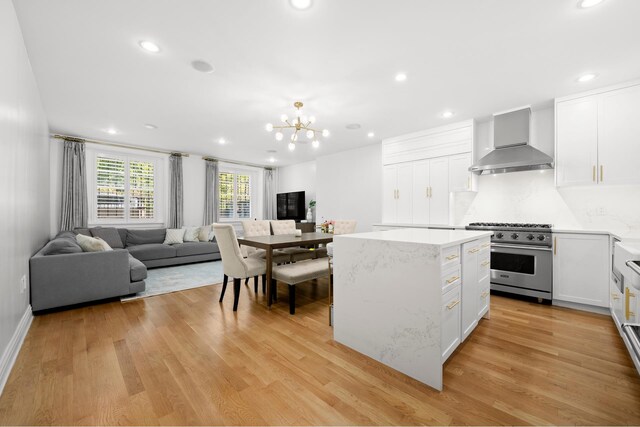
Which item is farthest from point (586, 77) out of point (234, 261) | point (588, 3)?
point (234, 261)

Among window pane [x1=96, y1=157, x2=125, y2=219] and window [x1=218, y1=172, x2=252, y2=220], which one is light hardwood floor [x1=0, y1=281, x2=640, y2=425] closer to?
window pane [x1=96, y1=157, x2=125, y2=219]

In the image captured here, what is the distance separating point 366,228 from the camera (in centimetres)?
585

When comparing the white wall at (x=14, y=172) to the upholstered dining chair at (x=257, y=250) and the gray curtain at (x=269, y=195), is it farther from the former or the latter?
the gray curtain at (x=269, y=195)

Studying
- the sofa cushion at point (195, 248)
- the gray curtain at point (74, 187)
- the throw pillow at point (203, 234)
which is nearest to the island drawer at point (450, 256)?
Answer: the sofa cushion at point (195, 248)

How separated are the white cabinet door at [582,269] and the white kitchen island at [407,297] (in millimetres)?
1710

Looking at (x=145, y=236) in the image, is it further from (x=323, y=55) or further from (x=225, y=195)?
(x=323, y=55)

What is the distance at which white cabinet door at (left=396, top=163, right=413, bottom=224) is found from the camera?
4.88 m

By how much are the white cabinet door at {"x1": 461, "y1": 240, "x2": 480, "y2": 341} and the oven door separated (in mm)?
1517

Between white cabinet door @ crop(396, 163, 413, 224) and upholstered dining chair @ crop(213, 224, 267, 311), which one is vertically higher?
white cabinet door @ crop(396, 163, 413, 224)

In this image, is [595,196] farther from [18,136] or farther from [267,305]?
[18,136]

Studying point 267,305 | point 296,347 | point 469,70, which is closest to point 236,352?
point 296,347

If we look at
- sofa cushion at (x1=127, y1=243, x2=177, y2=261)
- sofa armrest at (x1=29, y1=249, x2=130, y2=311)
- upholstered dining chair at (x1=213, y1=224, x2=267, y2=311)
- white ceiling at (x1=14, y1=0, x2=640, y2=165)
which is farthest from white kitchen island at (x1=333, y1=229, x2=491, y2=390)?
sofa cushion at (x1=127, y1=243, x2=177, y2=261)

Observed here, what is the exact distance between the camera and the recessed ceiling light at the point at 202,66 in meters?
2.60

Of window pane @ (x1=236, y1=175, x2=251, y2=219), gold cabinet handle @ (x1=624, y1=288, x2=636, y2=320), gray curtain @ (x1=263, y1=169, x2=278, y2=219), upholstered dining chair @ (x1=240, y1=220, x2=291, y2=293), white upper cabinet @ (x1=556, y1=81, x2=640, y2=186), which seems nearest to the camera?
gold cabinet handle @ (x1=624, y1=288, x2=636, y2=320)
